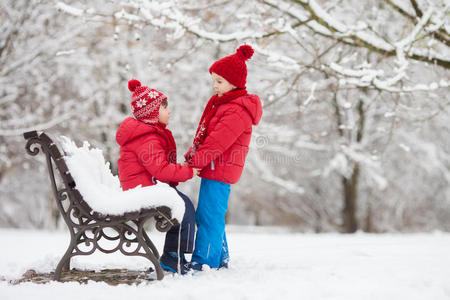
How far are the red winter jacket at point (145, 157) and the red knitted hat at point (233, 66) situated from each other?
624 millimetres

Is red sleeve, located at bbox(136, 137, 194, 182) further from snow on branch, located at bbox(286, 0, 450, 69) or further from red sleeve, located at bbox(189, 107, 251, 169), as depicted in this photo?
snow on branch, located at bbox(286, 0, 450, 69)

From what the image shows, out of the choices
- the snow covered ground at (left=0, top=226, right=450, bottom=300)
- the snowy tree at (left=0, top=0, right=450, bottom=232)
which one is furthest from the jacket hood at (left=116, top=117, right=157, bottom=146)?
the snowy tree at (left=0, top=0, right=450, bottom=232)

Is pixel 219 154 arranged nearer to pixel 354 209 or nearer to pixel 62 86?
pixel 354 209

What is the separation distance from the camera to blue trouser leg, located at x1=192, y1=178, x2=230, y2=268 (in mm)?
3047

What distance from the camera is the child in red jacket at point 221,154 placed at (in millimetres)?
3012

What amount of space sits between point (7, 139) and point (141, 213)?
756 centimetres

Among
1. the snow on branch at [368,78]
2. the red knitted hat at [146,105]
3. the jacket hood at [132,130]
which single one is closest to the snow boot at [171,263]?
the jacket hood at [132,130]

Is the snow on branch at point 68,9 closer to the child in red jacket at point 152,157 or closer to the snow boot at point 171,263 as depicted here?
the child in red jacket at point 152,157

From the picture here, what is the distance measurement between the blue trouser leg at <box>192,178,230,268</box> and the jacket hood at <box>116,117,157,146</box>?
60cm

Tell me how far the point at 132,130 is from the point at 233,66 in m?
0.89

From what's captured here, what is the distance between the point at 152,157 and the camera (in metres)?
2.82

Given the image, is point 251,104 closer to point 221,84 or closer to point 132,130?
point 221,84

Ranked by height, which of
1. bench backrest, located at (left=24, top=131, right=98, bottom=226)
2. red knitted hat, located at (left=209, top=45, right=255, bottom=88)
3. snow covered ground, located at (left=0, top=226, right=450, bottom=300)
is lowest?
snow covered ground, located at (left=0, top=226, right=450, bottom=300)

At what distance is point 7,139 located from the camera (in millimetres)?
9000
